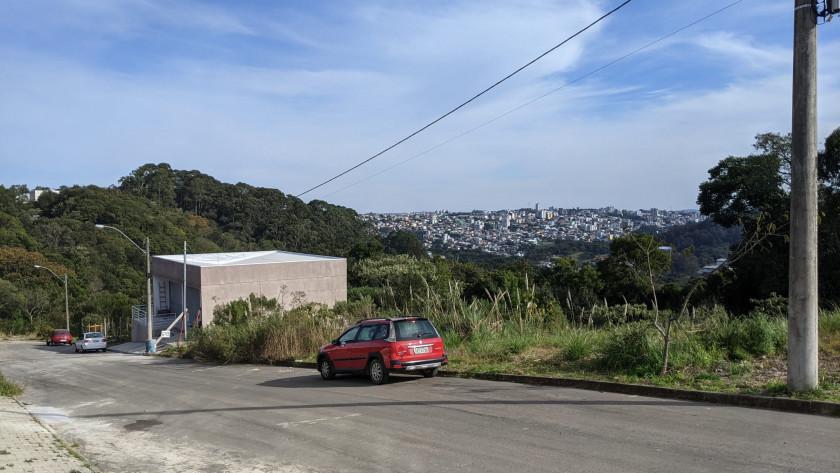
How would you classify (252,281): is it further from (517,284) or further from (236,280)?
(517,284)

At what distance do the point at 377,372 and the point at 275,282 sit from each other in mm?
36922

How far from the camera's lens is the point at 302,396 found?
1452cm

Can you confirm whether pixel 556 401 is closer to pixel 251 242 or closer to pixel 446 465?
pixel 446 465

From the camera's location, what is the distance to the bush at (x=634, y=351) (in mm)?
12797

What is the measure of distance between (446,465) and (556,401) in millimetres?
3929

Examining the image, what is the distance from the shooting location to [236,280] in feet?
161

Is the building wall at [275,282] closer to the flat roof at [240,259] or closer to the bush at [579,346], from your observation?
the flat roof at [240,259]

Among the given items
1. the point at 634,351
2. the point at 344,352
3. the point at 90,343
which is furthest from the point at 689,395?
the point at 90,343

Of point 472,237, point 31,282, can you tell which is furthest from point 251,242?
point 472,237

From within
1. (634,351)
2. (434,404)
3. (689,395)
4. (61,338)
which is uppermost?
(634,351)

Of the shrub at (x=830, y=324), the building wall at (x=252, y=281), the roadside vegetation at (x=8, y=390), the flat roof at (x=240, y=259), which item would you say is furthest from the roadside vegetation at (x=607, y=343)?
the flat roof at (x=240, y=259)

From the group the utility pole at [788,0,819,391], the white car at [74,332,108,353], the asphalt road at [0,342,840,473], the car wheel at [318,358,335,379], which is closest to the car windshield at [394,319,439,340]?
the asphalt road at [0,342,840,473]

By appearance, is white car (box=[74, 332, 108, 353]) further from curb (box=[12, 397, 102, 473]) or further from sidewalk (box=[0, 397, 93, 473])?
sidewalk (box=[0, 397, 93, 473])

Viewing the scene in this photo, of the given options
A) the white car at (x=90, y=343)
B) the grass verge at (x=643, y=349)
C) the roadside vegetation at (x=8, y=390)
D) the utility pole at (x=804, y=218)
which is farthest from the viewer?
the white car at (x=90, y=343)
